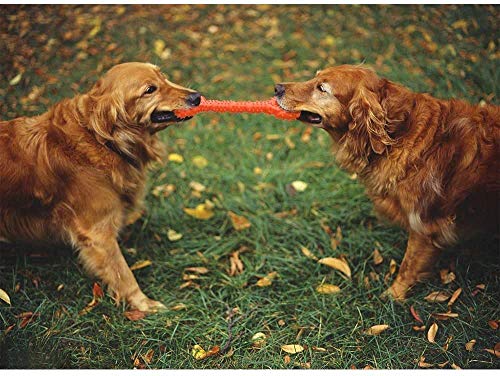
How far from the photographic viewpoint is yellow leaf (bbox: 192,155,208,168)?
5077 millimetres

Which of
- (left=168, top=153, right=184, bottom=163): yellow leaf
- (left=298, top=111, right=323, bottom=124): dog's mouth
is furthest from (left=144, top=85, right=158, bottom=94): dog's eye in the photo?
(left=168, top=153, right=184, bottom=163): yellow leaf

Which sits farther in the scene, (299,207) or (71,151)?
(299,207)

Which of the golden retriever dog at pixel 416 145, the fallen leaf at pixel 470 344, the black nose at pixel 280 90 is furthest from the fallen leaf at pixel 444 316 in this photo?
the black nose at pixel 280 90

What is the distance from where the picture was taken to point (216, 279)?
4023 millimetres

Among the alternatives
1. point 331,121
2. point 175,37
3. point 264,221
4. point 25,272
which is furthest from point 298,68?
point 25,272

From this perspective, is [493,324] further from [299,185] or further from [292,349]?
[299,185]

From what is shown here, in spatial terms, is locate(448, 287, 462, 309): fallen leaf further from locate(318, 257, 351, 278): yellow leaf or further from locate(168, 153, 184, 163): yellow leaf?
locate(168, 153, 184, 163): yellow leaf

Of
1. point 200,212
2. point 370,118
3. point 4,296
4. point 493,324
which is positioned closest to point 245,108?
point 370,118

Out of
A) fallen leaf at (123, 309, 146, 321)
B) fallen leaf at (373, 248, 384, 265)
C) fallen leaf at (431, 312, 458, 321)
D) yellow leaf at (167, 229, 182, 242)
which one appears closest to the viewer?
fallen leaf at (431, 312, 458, 321)

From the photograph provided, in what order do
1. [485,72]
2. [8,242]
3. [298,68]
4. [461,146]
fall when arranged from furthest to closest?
[298,68], [485,72], [8,242], [461,146]

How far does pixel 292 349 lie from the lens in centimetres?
349

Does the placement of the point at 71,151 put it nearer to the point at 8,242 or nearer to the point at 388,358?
the point at 8,242

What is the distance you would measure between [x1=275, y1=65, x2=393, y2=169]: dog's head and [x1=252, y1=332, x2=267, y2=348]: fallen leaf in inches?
58.1
